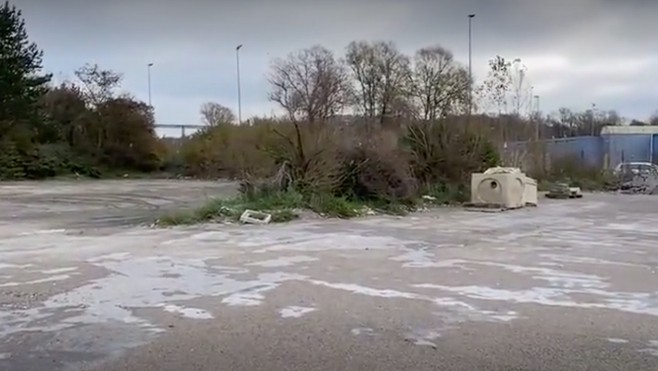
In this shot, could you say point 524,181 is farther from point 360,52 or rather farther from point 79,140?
point 79,140

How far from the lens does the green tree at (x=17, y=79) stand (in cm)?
2916

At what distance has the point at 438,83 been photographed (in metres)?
21.0

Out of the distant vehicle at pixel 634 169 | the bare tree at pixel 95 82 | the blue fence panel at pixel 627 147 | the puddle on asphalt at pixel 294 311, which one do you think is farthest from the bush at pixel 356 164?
the bare tree at pixel 95 82

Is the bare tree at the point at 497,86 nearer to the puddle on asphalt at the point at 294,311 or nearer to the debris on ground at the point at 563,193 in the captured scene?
the debris on ground at the point at 563,193

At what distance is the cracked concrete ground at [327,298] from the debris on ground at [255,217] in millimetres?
484

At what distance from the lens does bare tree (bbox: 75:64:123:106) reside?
3303cm

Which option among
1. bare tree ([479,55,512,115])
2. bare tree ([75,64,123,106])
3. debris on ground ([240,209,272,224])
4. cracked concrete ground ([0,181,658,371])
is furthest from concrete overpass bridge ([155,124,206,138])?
cracked concrete ground ([0,181,658,371])

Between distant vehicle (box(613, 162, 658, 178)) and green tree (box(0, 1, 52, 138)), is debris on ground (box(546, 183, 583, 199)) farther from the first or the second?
green tree (box(0, 1, 52, 138))

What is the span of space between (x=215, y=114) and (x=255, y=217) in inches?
855

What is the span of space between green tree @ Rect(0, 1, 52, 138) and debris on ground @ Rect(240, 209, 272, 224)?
21.1 metres

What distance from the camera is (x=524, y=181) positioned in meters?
16.3

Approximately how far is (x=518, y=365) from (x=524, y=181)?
520 inches

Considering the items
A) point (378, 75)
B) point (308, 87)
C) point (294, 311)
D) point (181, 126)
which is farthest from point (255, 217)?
point (181, 126)

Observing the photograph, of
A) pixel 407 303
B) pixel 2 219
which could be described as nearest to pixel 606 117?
pixel 2 219
